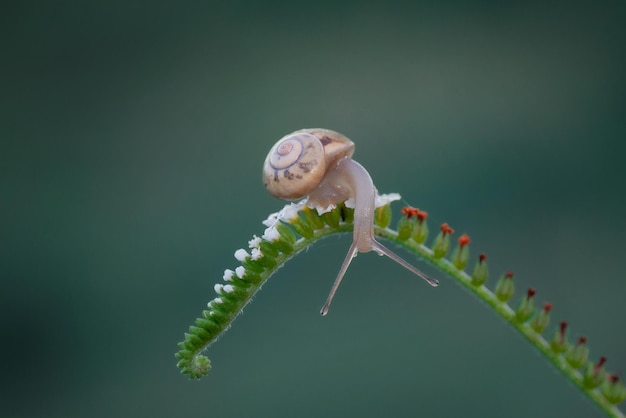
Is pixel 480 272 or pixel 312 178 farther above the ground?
pixel 312 178

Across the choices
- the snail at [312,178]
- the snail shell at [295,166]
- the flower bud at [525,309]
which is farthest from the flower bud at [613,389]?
the snail shell at [295,166]

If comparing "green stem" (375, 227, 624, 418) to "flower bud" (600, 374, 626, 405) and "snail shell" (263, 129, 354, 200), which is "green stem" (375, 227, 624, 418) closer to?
"flower bud" (600, 374, 626, 405)

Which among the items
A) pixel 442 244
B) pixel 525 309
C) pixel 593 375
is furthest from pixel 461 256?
pixel 593 375

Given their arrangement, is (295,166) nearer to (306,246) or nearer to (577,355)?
(306,246)

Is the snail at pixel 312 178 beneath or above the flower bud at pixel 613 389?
above

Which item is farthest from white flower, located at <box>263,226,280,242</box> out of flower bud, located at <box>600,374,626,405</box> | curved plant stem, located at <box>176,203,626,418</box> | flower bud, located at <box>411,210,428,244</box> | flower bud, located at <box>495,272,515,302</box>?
flower bud, located at <box>600,374,626,405</box>

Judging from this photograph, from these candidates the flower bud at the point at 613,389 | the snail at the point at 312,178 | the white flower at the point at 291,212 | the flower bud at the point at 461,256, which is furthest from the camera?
the snail at the point at 312,178

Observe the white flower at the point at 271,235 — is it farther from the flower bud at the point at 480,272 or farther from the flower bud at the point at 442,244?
the flower bud at the point at 480,272

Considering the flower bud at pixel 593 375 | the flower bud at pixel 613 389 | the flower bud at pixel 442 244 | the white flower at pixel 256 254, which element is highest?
the flower bud at pixel 442 244

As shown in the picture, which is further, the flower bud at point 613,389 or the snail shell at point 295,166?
the snail shell at point 295,166
